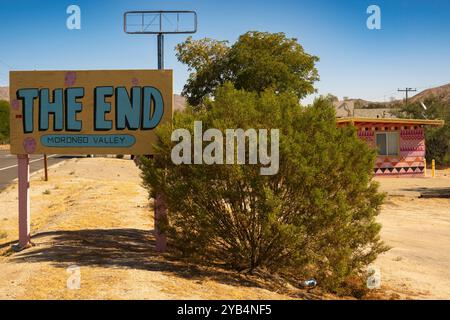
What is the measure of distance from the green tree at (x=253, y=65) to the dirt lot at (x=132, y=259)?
386 inches

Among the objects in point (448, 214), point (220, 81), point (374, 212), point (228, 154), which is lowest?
point (448, 214)

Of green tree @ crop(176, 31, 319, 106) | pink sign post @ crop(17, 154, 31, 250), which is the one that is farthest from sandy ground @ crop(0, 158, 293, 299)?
green tree @ crop(176, 31, 319, 106)

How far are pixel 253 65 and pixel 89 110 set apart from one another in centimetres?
1701

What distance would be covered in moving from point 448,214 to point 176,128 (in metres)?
13.1

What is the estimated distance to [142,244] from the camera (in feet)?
35.6

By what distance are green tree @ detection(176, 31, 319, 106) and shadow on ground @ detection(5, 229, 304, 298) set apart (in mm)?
15143

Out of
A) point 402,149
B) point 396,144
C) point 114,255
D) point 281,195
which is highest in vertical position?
point 396,144

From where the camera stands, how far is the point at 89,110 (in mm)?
9977

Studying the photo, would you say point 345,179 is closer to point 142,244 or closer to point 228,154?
point 228,154

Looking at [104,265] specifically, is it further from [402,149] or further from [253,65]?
[402,149]

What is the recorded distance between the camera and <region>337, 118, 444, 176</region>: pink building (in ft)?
99.4

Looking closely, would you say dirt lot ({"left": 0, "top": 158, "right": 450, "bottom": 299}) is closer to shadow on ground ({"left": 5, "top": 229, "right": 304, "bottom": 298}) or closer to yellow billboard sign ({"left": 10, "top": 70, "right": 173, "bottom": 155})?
shadow on ground ({"left": 5, "top": 229, "right": 304, "bottom": 298})

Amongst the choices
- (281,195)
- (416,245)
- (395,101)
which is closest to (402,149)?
(416,245)
